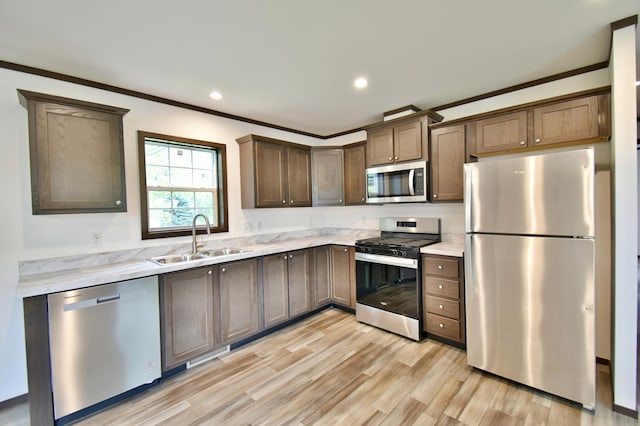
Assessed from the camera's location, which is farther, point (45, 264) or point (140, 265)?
point (140, 265)

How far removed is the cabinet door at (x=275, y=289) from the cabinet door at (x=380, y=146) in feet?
5.42

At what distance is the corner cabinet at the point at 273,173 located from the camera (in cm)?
347

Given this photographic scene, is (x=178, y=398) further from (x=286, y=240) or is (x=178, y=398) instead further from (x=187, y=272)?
(x=286, y=240)

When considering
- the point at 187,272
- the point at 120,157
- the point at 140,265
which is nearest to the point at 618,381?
the point at 187,272

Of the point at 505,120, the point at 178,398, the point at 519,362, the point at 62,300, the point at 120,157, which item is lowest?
the point at 178,398

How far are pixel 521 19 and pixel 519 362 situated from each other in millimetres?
2426

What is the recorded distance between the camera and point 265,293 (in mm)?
3135

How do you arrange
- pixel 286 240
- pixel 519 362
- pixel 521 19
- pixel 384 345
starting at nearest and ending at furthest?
pixel 521 19 < pixel 519 362 < pixel 384 345 < pixel 286 240

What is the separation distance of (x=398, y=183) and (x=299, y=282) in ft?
5.58

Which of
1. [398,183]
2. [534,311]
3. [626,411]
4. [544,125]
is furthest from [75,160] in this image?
[626,411]

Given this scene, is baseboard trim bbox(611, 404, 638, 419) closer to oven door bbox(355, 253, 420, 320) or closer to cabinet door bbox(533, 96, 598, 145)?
oven door bbox(355, 253, 420, 320)

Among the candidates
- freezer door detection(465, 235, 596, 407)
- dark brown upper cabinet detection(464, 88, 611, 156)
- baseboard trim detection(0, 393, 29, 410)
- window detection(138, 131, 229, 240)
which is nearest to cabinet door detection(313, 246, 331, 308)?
window detection(138, 131, 229, 240)

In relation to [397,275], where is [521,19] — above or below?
above

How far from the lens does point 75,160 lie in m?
2.24
